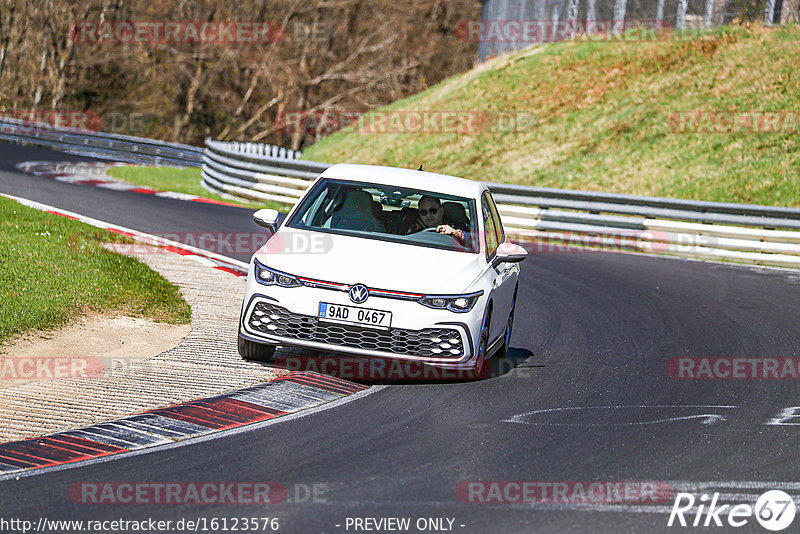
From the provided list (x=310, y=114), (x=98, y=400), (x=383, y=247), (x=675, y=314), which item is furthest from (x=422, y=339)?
(x=310, y=114)

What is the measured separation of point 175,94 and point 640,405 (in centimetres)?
4788

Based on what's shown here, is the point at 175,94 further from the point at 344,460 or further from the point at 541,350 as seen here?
the point at 344,460

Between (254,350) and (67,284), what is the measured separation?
3.46 m

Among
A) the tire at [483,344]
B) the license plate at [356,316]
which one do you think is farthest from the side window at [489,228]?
the license plate at [356,316]

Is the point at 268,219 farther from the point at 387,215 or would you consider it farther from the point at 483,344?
the point at 483,344

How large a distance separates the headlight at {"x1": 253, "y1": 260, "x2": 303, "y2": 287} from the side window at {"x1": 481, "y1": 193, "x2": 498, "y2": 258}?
184cm

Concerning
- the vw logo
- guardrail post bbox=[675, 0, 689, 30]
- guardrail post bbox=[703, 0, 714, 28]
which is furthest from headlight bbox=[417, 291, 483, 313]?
guardrail post bbox=[675, 0, 689, 30]

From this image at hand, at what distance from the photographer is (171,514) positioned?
5344mm

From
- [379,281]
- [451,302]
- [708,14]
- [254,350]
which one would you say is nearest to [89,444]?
[254,350]

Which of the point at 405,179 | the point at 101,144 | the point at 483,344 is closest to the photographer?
the point at 483,344

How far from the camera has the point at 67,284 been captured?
11.3 metres

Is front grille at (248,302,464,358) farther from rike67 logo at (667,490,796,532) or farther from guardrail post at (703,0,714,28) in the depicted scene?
guardrail post at (703,0,714,28)

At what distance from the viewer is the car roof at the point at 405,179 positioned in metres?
9.65

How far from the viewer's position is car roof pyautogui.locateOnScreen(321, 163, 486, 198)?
9.65 metres
